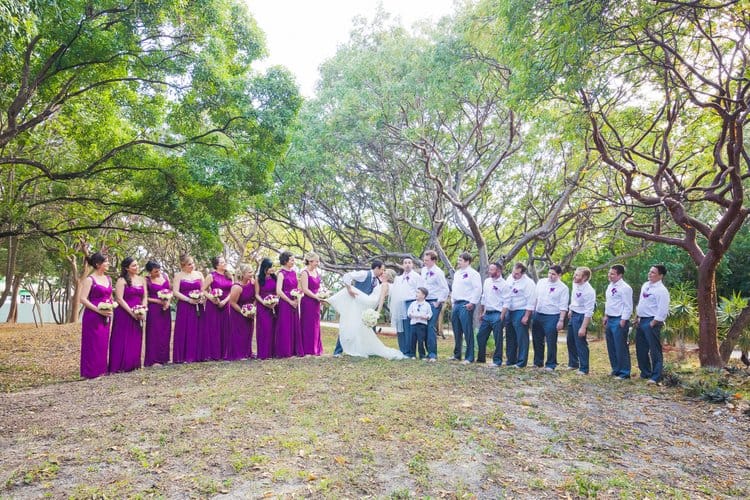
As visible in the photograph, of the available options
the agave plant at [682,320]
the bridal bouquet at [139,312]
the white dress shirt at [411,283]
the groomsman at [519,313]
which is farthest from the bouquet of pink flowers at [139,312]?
the agave plant at [682,320]

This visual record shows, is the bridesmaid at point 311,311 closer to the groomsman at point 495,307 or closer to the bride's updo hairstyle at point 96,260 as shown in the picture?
the groomsman at point 495,307

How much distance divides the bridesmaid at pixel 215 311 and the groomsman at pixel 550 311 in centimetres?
514

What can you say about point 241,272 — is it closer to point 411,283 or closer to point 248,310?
point 248,310

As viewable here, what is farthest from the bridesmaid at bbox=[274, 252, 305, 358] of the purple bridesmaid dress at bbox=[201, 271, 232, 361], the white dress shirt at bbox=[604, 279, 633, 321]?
the white dress shirt at bbox=[604, 279, 633, 321]

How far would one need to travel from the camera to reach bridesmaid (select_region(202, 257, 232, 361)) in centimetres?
880

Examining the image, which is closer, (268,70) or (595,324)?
(268,70)

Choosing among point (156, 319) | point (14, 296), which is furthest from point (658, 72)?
point (14, 296)

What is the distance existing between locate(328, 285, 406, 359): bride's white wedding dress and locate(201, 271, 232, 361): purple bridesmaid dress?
187 centimetres

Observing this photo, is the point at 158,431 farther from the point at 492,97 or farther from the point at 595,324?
the point at 595,324

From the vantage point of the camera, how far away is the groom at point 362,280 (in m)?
9.44

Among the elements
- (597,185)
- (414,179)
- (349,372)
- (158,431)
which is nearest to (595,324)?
(597,185)

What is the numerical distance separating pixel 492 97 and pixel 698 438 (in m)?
11.3

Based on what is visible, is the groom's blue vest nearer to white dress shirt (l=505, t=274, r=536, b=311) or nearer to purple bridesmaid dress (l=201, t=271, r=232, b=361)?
purple bridesmaid dress (l=201, t=271, r=232, b=361)

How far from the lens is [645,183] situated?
56.7 ft
